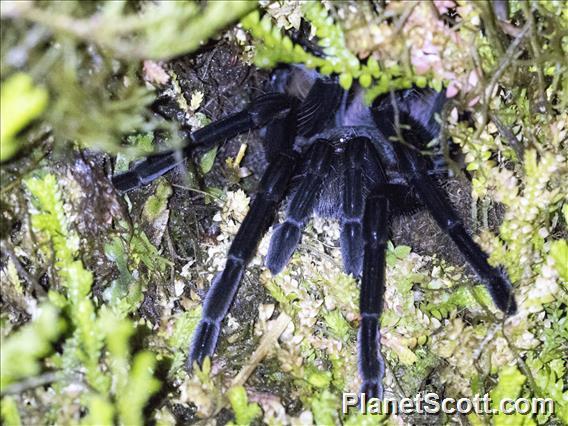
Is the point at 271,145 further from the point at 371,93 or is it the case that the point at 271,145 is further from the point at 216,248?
the point at 371,93

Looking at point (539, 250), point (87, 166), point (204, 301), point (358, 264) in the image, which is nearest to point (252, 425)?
point (204, 301)

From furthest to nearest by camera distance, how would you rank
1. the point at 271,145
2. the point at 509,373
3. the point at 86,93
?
the point at 271,145, the point at 509,373, the point at 86,93

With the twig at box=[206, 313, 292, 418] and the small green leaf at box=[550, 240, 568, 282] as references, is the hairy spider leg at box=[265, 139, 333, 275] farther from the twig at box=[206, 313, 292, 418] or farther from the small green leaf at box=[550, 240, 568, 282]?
the small green leaf at box=[550, 240, 568, 282]

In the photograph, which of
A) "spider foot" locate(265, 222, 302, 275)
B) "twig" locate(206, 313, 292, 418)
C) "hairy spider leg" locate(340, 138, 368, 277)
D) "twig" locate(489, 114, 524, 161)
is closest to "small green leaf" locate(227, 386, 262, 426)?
"twig" locate(206, 313, 292, 418)

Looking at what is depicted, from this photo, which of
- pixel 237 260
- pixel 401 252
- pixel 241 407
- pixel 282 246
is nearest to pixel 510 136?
pixel 401 252

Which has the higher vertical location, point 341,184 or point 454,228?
point 341,184

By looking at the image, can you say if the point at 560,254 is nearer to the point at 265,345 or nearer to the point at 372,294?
the point at 372,294

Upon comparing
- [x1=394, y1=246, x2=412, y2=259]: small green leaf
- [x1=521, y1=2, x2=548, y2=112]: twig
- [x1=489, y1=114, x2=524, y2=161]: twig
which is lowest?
[x1=394, y1=246, x2=412, y2=259]: small green leaf
